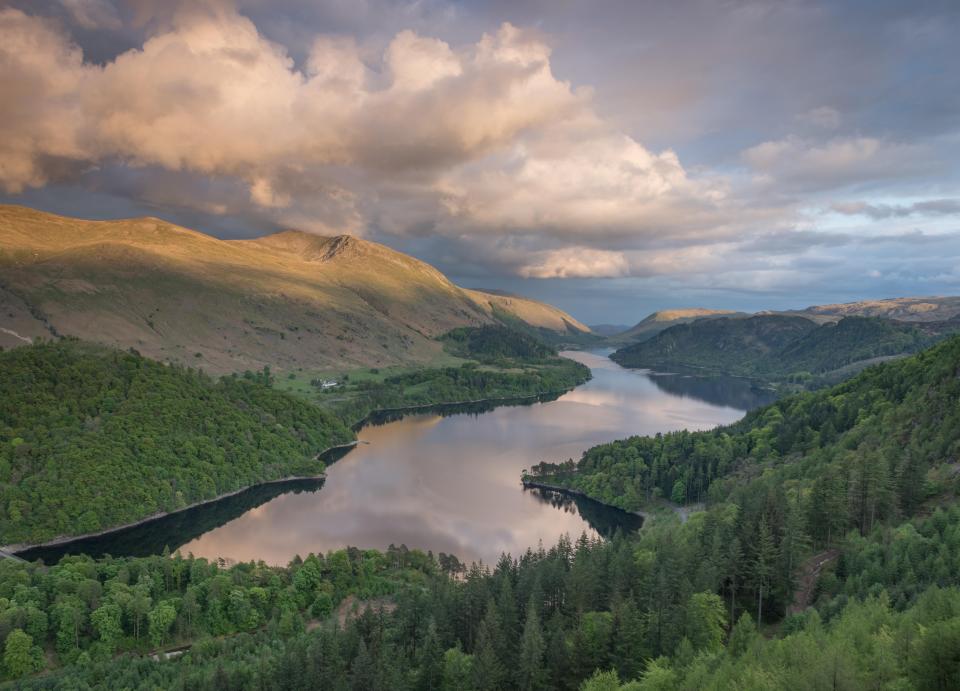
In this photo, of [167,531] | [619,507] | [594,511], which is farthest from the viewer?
[619,507]

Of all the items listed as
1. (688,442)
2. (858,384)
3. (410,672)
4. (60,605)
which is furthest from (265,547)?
(858,384)

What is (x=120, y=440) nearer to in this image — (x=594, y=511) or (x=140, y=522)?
(x=140, y=522)

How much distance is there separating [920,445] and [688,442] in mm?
60106

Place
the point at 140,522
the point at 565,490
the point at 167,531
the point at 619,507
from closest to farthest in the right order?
the point at 167,531 < the point at 140,522 < the point at 619,507 < the point at 565,490

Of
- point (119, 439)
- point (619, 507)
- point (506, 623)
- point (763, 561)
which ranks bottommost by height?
point (619, 507)

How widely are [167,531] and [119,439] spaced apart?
87.0 feet

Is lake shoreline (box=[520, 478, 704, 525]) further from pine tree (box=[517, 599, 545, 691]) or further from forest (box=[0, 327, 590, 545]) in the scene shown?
pine tree (box=[517, 599, 545, 691])

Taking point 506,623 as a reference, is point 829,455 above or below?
above

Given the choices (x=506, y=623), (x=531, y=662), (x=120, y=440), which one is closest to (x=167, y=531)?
(x=120, y=440)

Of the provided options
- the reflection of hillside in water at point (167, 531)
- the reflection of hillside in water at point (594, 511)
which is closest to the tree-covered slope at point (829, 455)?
the reflection of hillside in water at point (594, 511)

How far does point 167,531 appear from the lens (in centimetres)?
10112

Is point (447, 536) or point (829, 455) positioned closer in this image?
point (829, 455)

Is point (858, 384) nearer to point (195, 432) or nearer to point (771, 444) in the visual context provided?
point (771, 444)

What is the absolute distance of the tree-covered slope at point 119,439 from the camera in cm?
9800
